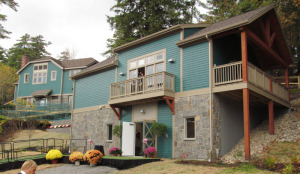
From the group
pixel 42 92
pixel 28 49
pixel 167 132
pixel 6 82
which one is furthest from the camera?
pixel 28 49

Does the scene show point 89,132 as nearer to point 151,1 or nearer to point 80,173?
point 80,173

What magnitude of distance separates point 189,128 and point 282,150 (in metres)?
4.30

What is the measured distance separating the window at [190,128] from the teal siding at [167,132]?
0.92 meters

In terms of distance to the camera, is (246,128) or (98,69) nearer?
(246,128)

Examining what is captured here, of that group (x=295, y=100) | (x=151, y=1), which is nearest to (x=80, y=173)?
(x=295, y=100)

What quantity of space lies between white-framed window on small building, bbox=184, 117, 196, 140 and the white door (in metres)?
3.49

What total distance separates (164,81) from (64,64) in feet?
83.8

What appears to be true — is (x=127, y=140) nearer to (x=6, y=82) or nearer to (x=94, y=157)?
(x=94, y=157)

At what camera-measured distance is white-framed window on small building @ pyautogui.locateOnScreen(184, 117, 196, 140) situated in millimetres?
14418

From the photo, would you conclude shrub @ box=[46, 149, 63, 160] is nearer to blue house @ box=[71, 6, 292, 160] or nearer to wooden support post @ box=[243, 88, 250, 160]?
blue house @ box=[71, 6, 292, 160]

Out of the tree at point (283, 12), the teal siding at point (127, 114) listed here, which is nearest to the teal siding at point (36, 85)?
the tree at point (283, 12)

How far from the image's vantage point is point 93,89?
21172mm

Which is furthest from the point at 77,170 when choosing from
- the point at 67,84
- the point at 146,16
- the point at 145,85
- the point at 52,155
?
the point at 67,84

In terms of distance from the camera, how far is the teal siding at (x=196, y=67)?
1441cm
